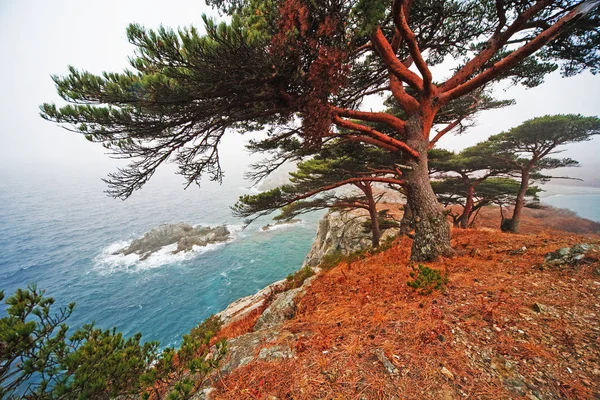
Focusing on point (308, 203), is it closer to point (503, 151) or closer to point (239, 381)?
point (239, 381)

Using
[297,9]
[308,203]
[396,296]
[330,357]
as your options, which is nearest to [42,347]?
[330,357]

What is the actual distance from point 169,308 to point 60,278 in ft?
51.2

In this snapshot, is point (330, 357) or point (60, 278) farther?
point (60, 278)

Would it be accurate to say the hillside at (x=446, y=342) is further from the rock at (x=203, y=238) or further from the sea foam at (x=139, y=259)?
the rock at (x=203, y=238)

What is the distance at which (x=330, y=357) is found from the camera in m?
2.15

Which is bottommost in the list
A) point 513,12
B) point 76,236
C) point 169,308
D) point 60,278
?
point 169,308

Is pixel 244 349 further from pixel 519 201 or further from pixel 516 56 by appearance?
pixel 519 201

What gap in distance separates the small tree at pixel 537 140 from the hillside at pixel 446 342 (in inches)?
343

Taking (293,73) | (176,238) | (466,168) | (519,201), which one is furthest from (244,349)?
(176,238)

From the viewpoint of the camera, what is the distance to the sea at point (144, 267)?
57.0 ft

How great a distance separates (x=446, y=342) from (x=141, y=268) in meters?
29.8

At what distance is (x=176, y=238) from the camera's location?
29969 millimetres

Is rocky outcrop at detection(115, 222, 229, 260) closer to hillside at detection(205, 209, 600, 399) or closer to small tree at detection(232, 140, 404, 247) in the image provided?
small tree at detection(232, 140, 404, 247)

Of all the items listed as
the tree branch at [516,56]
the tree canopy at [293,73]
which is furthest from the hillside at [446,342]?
the tree branch at [516,56]
